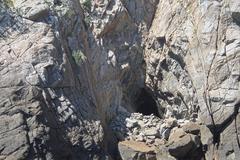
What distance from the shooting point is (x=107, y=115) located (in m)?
19.2

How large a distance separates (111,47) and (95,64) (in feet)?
4.27

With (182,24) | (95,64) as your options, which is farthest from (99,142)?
(182,24)

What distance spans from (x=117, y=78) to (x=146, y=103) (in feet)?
8.03

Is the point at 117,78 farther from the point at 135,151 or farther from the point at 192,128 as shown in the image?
the point at 135,151

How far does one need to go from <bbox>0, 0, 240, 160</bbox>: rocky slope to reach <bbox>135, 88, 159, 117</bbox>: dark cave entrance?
1.60ft

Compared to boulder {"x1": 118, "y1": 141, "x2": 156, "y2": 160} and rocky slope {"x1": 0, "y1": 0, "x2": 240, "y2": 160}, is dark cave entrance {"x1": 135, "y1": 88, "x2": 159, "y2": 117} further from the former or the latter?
boulder {"x1": 118, "y1": 141, "x2": 156, "y2": 160}

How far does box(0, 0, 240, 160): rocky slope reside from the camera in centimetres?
1595

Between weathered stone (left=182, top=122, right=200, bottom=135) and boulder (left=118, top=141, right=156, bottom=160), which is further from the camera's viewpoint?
weathered stone (left=182, top=122, right=200, bottom=135)

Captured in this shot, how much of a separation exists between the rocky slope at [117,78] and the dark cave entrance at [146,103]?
19.3 inches

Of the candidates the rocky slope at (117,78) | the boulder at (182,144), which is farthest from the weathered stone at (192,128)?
the boulder at (182,144)

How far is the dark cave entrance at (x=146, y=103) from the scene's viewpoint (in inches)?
867

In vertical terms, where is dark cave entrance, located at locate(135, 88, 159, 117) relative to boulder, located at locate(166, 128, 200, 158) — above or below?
above

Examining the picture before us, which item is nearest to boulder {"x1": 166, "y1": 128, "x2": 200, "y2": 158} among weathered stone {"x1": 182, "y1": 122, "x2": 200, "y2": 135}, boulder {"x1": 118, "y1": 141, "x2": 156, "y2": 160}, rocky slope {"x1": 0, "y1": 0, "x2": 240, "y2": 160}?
rocky slope {"x1": 0, "y1": 0, "x2": 240, "y2": 160}

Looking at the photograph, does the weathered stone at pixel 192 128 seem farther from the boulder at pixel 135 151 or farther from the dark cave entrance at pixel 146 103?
the dark cave entrance at pixel 146 103
